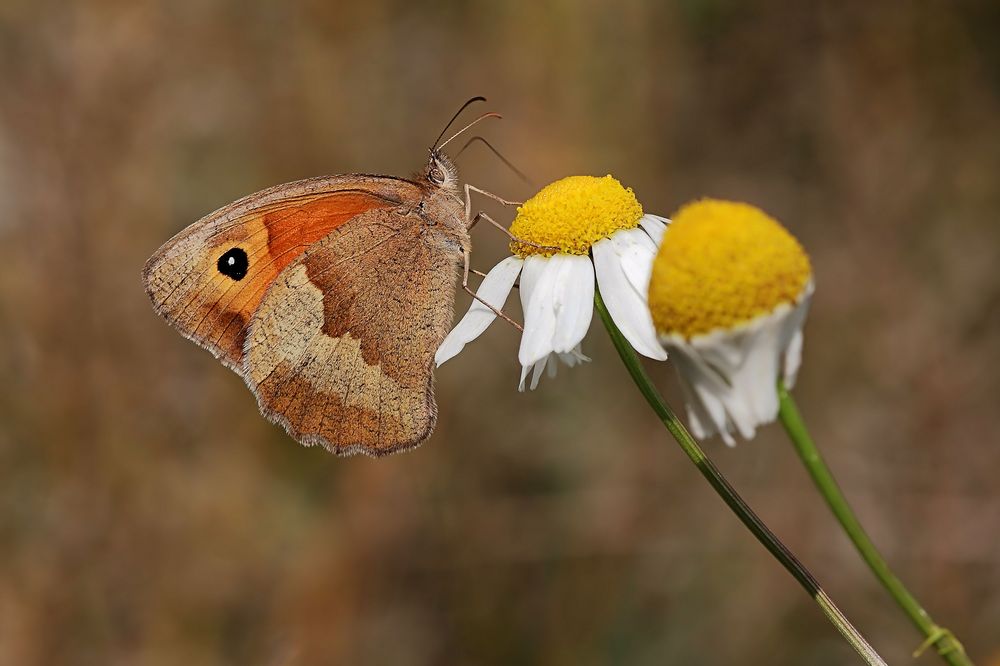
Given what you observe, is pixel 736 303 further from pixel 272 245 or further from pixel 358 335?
pixel 272 245

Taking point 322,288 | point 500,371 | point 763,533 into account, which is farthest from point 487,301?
point 500,371

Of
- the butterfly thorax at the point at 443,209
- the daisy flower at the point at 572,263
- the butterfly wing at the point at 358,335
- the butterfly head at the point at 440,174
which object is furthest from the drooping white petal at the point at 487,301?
the butterfly head at the point at 440,174

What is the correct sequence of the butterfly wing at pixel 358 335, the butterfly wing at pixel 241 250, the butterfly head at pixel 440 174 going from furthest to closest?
the butterfly head at pixel 440 174 → the butterfly wing at pixel 241 250 → the butterfly wing at pixel 358 335

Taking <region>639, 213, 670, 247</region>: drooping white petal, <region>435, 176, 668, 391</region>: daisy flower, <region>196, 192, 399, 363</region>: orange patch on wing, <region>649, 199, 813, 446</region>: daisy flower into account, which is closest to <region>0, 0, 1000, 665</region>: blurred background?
<region>196, 192, 399, 363</region>: orange patch on wing

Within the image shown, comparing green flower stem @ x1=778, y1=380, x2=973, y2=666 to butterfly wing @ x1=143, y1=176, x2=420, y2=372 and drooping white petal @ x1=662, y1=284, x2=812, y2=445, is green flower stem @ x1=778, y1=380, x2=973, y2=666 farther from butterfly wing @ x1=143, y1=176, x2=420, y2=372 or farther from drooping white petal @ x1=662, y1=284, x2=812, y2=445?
butterfly wing @ x1=143, y1=176, x2=420, y2=372

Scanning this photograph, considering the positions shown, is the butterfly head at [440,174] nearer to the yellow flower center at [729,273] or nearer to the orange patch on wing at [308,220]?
the orange patch on wing at [308,220]

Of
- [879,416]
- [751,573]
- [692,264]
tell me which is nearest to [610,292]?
[692,264]
